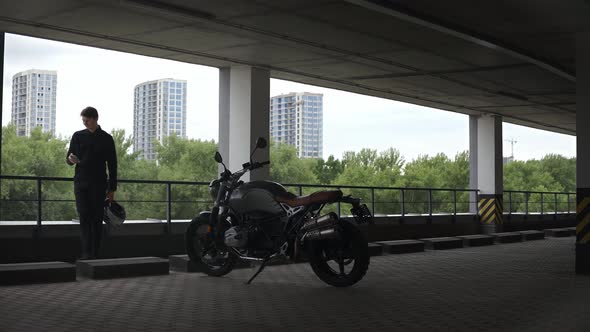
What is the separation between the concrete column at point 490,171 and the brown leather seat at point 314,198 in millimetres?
15766

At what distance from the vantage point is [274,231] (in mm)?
7930

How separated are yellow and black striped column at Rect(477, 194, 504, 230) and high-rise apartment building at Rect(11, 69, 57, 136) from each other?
271 feet

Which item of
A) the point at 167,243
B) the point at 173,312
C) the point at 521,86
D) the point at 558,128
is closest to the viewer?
the point at 173,312

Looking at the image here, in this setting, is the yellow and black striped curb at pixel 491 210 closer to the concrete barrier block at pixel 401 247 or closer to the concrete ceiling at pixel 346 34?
the concrete ceiling at pixel 346 34

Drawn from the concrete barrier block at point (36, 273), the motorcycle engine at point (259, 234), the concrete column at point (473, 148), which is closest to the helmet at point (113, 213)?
the concrete barrier block at point (36, 273)

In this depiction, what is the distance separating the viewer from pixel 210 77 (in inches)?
3649

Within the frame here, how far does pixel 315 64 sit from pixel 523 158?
322 feet

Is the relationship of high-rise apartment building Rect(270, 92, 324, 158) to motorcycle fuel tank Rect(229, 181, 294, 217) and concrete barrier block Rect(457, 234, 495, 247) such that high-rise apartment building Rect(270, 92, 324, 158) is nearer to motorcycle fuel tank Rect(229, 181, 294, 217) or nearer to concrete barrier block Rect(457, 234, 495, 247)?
concrete barrier block Rect(457, 234, 495, 247)

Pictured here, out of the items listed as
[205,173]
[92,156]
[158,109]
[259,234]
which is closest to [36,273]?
[92,156]

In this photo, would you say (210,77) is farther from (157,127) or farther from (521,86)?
(521,86)

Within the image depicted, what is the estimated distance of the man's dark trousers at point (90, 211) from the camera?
28.6 ft

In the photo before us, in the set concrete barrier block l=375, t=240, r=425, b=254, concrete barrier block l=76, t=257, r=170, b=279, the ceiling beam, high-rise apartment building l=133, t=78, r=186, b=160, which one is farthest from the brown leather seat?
high-rise apartment building l=133, t=78, r=186, b=160

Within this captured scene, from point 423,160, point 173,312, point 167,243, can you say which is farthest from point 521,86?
point 423,160

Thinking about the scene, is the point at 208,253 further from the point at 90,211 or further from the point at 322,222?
the point at 322,222
